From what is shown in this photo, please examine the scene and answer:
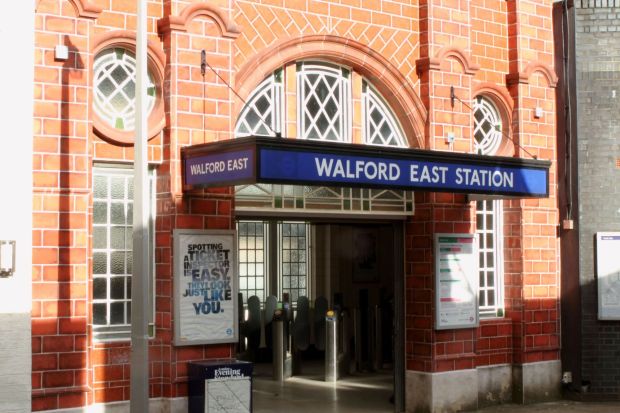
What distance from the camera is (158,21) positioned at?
1277cm

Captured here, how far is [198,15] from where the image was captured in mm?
12914

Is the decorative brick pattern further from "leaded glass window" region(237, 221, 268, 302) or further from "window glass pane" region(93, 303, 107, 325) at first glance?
"window glass pane" region(93, 303, 107, 325)

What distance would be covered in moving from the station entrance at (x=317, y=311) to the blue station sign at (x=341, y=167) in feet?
11.4

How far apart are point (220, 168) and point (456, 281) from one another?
4.98m

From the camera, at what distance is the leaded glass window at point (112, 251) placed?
12.5 m

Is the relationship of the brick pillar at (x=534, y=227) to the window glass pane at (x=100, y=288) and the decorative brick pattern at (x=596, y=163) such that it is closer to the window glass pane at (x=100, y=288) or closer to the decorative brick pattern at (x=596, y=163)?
the decorative brick pattern at (x=596, y=163)

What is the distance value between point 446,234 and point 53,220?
617cm

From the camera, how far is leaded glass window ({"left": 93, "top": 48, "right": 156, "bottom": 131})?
1246cm

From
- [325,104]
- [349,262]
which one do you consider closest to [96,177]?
[325,104]

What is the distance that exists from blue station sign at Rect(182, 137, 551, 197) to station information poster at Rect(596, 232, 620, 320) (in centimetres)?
304

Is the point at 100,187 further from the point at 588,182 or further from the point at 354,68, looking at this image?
the point at 588,182

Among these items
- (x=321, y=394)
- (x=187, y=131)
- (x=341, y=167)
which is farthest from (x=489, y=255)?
(x=187, y=131)

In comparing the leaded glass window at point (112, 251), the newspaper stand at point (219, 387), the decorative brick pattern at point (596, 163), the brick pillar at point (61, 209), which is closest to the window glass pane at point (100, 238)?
the leaded glass window at point (112, 251)

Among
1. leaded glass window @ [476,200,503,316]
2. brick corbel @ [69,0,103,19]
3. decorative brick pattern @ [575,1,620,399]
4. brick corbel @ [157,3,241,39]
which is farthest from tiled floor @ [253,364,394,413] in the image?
brick corbel @ [69,0,103,19]
